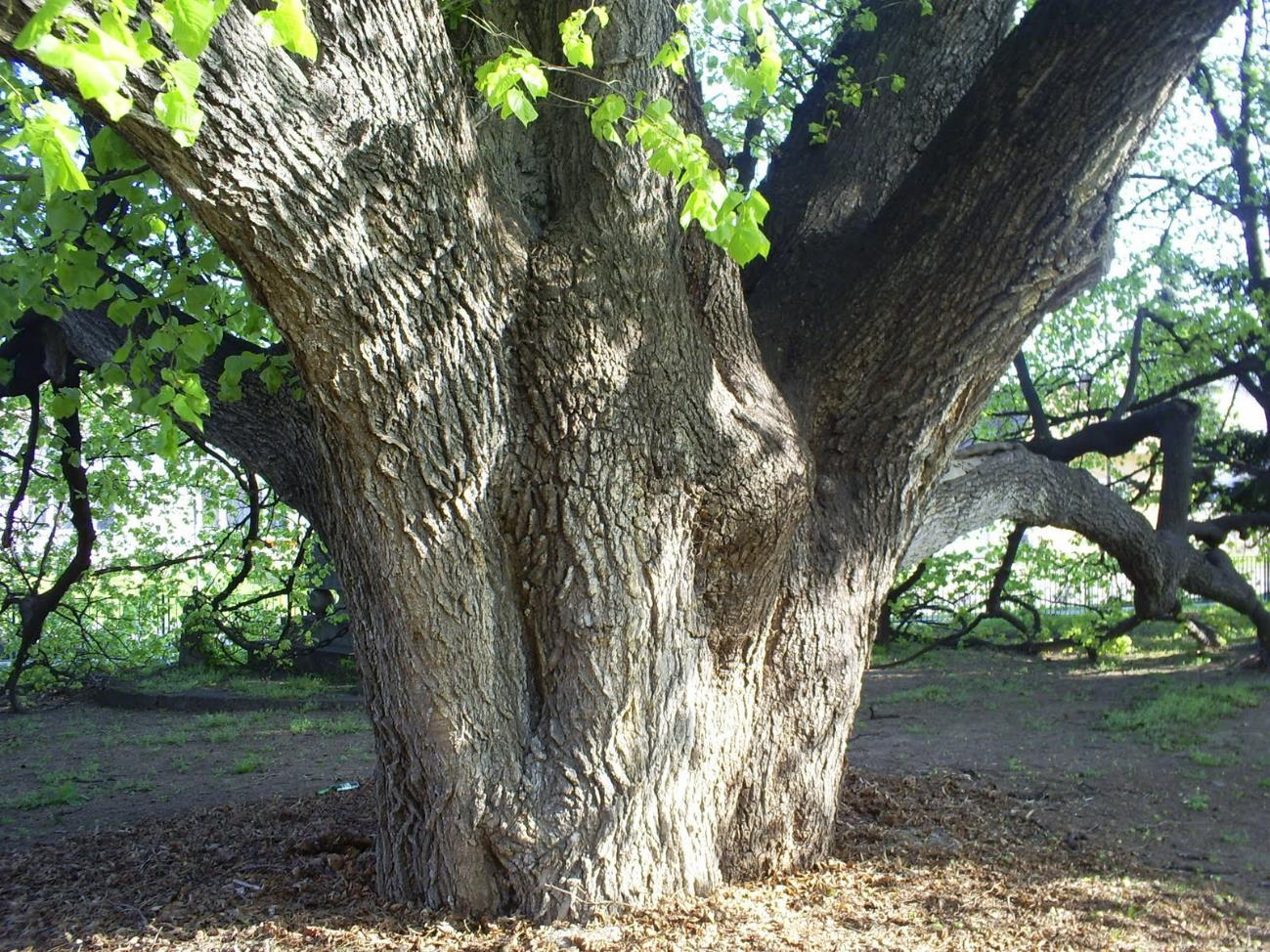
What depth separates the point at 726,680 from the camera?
14.4ft

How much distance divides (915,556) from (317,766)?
433 cm

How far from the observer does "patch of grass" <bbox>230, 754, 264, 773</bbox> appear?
7514 millimetres

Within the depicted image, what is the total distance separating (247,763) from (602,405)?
16.4ft

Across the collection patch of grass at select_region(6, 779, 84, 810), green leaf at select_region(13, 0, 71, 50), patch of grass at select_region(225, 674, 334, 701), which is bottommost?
patch of grass at select_region(6, 779, 84, 810)

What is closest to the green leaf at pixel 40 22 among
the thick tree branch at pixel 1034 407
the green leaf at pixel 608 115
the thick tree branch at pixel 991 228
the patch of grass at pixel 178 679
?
the green leaf at pixel 608 115

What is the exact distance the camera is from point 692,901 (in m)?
4.19

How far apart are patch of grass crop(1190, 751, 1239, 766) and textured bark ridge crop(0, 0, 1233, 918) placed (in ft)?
11.5

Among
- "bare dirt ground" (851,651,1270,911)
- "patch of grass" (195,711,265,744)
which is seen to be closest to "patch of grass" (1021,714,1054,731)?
"bare dirt ground" (851,651,1270,911)

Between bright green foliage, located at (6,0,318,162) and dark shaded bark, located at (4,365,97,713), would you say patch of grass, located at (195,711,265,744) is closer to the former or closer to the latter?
dark shaded bark, located at (4,365,97,713)

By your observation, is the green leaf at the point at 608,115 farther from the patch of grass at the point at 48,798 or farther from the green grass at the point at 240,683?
the green grass at the point at 240,683

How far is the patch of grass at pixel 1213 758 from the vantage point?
698 cm

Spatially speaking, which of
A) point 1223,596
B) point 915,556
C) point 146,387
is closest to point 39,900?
point 146,387

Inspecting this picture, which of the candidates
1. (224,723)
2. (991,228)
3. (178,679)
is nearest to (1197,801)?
(991,228)

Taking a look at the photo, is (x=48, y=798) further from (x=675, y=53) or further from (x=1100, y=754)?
(x=1100, y=754)
